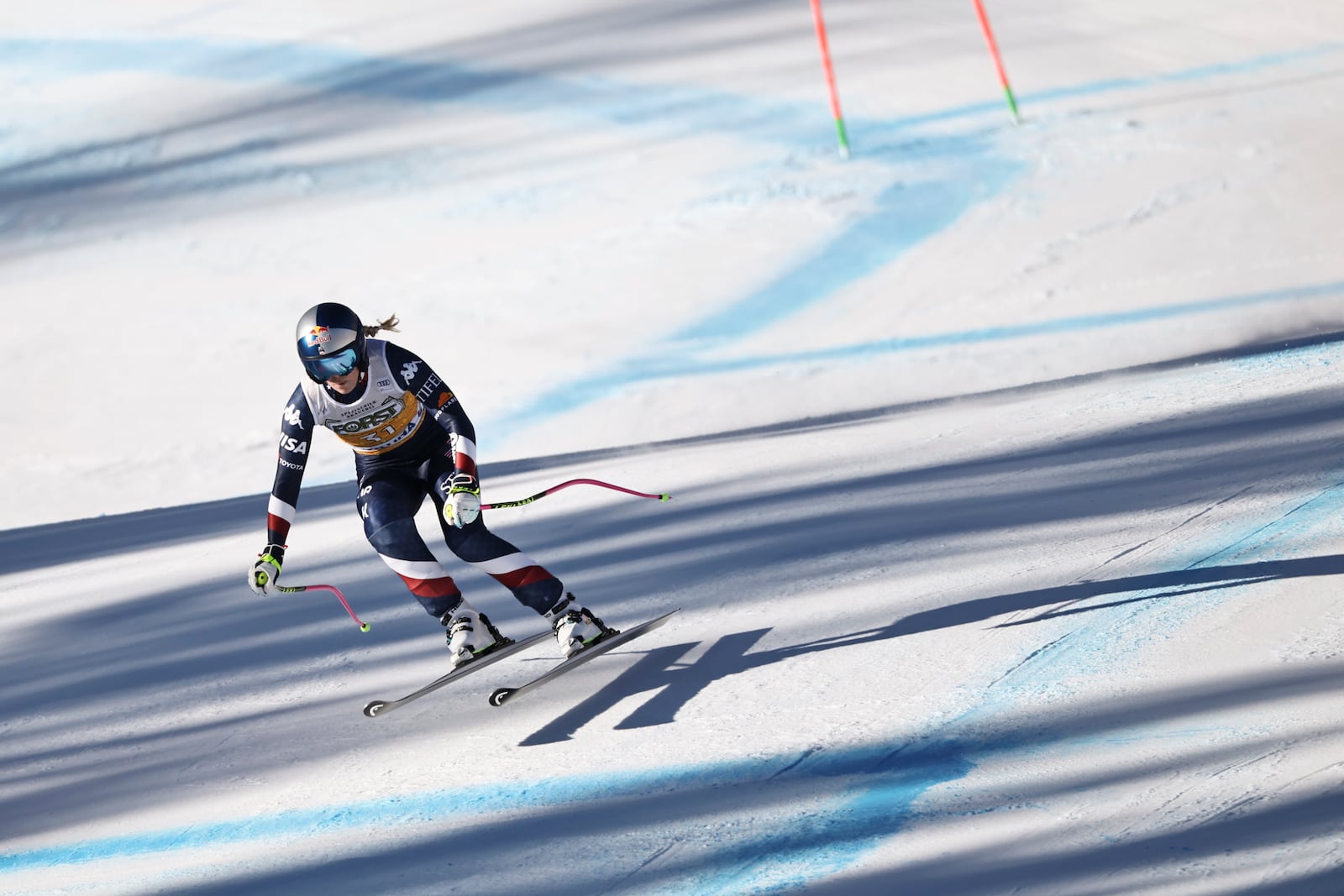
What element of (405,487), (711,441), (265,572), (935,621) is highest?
(405,487)

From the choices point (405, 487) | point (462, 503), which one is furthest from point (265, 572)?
point (462, 503)

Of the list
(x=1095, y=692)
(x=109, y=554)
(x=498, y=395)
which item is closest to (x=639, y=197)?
(x=498, y=395)

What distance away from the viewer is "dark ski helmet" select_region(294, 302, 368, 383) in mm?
4133

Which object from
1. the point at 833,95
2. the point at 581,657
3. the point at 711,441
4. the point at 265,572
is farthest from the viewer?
the point at 833,95

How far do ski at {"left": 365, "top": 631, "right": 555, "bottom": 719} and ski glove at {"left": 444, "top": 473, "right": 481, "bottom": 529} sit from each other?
0.50 m

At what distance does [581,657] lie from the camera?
4.36 m

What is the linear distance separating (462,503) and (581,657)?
26.5 inches

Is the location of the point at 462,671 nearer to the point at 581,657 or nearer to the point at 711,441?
the point at 581,657

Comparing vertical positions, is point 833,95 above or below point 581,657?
above

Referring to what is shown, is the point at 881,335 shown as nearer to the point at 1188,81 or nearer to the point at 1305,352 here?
the point at 1305,352

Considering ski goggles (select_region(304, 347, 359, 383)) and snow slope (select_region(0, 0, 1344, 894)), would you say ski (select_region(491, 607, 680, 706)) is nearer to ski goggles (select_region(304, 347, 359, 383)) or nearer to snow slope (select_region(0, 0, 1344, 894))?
snow slope (select_region(0, 0, 1344, 894))

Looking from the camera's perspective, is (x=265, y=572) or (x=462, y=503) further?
(x=265, y=572)

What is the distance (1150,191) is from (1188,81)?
3390mm

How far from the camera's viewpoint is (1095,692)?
3758 mm
